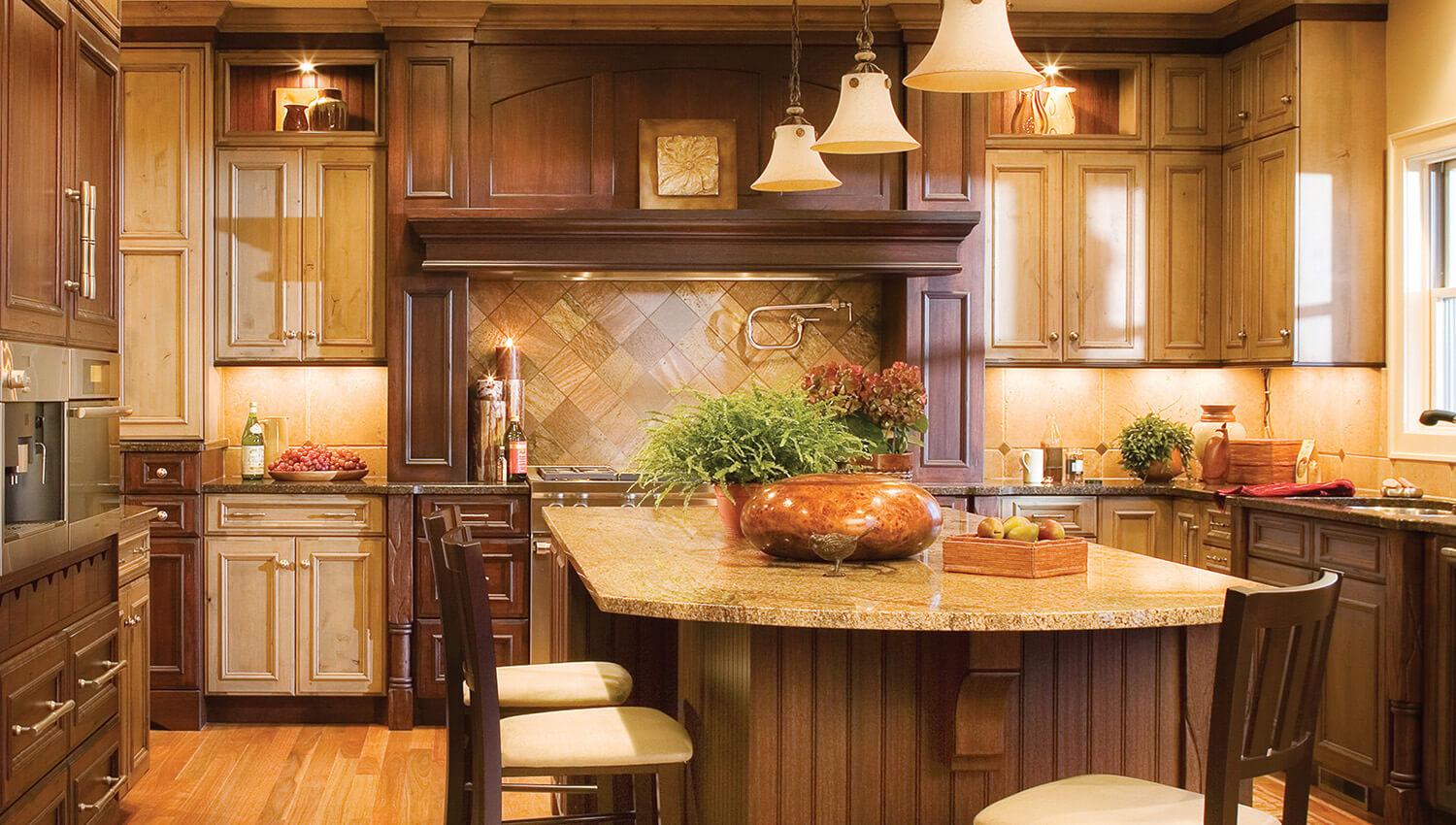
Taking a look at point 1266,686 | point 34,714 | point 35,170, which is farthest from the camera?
point 35,170

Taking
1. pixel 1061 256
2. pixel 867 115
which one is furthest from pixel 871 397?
pixel 1061 256

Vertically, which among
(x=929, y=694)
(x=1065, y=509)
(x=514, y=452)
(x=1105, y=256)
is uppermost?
(x=1105, y=256)

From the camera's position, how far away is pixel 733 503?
10.1 feet

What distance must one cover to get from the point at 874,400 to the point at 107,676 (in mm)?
2149

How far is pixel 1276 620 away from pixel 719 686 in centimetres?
108

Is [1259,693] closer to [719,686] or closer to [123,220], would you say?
[719,686]

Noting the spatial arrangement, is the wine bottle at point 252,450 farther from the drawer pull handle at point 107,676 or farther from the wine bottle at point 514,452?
the drawer pull handle at point 107,676

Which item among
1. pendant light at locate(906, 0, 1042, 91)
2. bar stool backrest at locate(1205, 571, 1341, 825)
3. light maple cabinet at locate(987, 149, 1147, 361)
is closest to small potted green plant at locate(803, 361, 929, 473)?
pendant light at locate(906, 0, 1042, 91)

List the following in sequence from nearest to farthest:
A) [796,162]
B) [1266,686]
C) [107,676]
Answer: [1266,686] < [107,676] < [796,162]

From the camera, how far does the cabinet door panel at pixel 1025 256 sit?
5.62 m

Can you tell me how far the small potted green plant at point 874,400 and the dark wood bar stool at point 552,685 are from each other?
92 centimetres

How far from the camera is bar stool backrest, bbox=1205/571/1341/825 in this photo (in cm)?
177

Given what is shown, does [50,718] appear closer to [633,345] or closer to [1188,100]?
[633,345]

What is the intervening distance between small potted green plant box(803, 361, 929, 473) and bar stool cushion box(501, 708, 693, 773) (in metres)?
1.13
